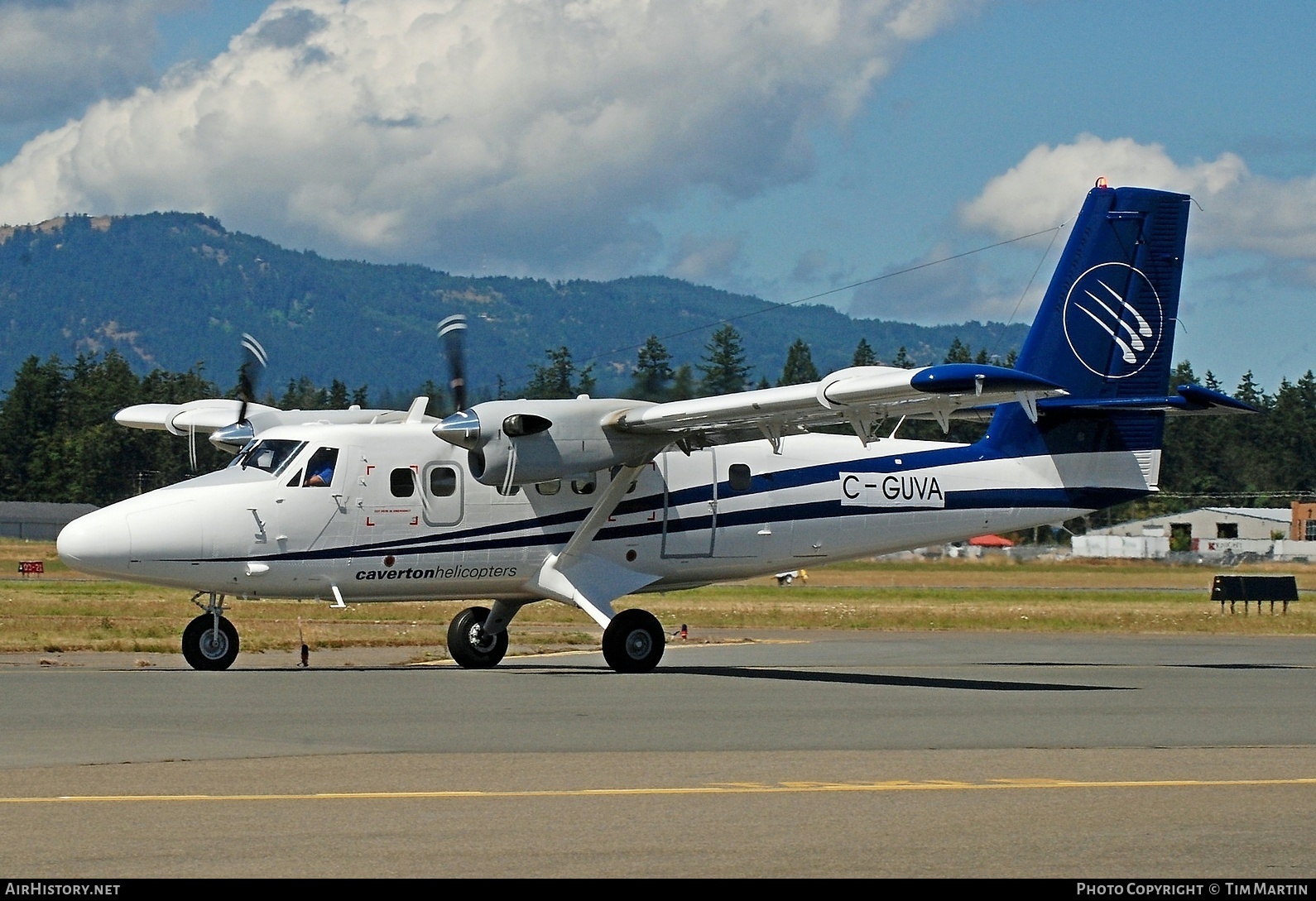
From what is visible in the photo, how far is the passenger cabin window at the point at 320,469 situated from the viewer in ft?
68.4

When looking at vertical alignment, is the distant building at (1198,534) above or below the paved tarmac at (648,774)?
above

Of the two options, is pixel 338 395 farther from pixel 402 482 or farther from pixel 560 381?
pixel 402 482

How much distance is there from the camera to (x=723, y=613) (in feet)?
140

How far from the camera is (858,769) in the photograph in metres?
11.8

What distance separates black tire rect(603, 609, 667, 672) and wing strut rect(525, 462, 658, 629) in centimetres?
22

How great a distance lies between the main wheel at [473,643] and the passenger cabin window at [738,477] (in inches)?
154

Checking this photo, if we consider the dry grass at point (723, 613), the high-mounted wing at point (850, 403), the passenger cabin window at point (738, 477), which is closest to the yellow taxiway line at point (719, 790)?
the high-mounted wing at point (850, 403)

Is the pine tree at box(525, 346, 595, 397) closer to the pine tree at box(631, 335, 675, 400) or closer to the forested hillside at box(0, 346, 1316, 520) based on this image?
the pine tree at box(631, 335, 675, 400)

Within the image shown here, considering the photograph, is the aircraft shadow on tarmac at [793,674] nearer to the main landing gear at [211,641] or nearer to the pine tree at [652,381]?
the main landing gear at [211,641]

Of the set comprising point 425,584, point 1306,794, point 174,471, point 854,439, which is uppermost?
point 174,471

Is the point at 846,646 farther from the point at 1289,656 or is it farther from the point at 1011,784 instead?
the point at 1011,784

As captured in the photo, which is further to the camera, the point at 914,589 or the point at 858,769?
the point at 914,589
